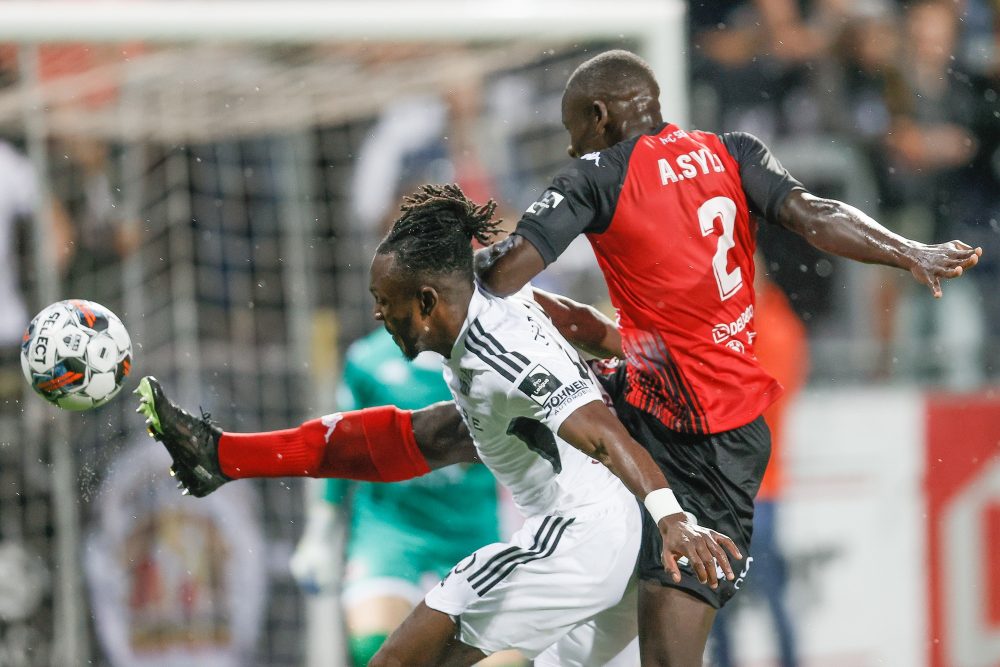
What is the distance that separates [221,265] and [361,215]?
2.47ft

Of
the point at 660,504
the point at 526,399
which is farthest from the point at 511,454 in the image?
the point at 660,504

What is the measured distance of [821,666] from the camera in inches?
266

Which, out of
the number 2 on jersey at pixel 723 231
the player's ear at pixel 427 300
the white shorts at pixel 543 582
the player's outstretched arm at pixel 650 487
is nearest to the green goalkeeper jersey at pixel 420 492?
the white shorts at pixel 543 582

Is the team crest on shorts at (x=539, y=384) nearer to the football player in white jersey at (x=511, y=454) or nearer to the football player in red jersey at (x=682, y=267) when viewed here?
the football player in white jersey at (x=511, y=454)

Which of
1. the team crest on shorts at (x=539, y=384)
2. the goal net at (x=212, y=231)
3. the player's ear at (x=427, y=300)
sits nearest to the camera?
the team crest on shorts at (x=539, y=384)

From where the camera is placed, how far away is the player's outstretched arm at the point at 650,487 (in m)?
3.13

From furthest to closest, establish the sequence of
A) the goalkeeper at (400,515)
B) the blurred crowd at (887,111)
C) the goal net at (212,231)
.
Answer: the blurred crowd at (887,111) → the goal net at (212,231) → the goalkeeper at (400,515)

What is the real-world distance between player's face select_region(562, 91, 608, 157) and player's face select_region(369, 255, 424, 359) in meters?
0.65

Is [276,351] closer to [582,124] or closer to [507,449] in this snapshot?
[507,449]

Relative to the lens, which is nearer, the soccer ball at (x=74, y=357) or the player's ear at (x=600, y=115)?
the player's ear at (x=600, y=115)

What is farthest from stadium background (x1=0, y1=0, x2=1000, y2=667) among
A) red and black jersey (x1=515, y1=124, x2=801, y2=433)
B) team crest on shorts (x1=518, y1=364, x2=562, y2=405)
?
team crest on shorts (x1=518, y1=364, x2=562, y2=405)

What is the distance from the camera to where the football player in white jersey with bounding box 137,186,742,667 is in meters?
3.42

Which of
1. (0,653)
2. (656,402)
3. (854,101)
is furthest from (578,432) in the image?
(854,101)

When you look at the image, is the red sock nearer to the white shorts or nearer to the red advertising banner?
the white shorts
